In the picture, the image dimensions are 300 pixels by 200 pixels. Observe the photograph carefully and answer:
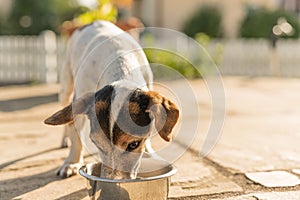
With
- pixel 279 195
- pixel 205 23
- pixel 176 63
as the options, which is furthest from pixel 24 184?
pixel 205 23

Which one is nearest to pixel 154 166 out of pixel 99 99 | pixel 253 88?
pixel 99 99

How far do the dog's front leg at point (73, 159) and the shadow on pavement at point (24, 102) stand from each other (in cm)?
342

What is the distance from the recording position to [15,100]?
755 centimetres

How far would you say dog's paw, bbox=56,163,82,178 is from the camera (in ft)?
10.7

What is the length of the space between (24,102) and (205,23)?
36.6ft

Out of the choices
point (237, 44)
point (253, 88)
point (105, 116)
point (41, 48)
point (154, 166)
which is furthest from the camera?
point (237, 44)

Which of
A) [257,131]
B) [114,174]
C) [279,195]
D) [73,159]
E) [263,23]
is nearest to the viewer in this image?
[114,174]

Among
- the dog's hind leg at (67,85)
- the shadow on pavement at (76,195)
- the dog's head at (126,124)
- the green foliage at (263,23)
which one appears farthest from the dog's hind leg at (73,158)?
the green foliage at (263,23)

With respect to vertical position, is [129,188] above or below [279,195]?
above

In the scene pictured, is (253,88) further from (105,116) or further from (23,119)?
(105,116)

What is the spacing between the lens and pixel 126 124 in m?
2.25

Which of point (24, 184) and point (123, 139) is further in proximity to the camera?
point (24, 184)

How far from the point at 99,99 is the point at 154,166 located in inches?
24.1

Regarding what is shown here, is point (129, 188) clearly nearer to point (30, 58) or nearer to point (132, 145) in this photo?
point (132, 145)
